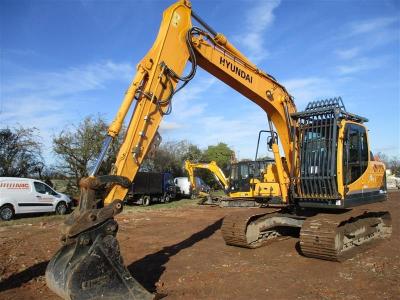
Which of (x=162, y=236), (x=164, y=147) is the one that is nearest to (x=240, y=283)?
(x=162, y=236)

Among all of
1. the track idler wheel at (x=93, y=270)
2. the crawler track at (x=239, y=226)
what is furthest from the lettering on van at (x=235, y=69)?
the track idler wheel at (x=93, y=270)

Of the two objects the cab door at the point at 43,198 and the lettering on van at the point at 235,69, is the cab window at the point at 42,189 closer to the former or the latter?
the cab door at the point at 43,198

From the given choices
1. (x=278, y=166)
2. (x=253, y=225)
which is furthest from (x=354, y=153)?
(x=253, y=225)

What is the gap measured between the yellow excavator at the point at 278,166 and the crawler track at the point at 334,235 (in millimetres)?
21

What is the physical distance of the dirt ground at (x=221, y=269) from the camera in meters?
6.36

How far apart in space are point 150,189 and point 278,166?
658 inches

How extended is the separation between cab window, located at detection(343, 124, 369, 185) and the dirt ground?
1.83 meters

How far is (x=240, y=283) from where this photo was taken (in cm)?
680

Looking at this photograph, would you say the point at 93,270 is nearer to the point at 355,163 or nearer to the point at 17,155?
the point at 355,163

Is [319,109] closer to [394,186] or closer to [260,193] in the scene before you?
[260,193]

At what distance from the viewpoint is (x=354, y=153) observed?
360 inches

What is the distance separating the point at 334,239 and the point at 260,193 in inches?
179

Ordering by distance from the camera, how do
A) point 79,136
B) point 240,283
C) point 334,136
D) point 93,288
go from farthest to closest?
point 79,136 → point 334,136 → point 240,283 → point 93,288

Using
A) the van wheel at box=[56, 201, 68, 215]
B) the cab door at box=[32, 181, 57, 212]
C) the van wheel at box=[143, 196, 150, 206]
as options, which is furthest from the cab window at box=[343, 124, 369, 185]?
the van wheel at box=[143, 196, 150, 206]
